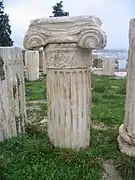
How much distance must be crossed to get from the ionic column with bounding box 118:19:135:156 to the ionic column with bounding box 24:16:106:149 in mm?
356

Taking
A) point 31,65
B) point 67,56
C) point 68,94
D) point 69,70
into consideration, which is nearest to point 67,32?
point 67,56

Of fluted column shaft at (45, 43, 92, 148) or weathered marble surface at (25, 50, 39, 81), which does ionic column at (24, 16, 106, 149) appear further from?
weathered marble surface at (25, 50, 39, 81)

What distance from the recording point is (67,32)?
352 cm

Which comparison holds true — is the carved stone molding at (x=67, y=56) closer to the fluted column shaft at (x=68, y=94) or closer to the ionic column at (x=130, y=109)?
the fluted column shaft at (x=68, y=94)

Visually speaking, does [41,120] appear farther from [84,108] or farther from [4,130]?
[84,108]

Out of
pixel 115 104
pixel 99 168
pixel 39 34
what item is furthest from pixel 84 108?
pixel 115 104

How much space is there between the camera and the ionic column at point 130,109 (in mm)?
3547

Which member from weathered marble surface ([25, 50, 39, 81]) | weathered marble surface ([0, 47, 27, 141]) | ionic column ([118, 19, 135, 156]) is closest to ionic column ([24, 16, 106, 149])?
ionic column ([118, 19, 135, 156])

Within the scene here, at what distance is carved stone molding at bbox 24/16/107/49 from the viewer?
3406mm

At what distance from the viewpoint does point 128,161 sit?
3424 millimetres

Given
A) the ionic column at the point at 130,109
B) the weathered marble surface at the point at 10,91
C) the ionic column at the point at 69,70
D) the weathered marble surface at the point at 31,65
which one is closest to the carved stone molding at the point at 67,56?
the ionic column at the point at 69,70

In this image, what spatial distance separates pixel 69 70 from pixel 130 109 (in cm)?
85

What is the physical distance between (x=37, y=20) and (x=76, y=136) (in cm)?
145

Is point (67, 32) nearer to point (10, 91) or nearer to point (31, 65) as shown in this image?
point (10, 91)
